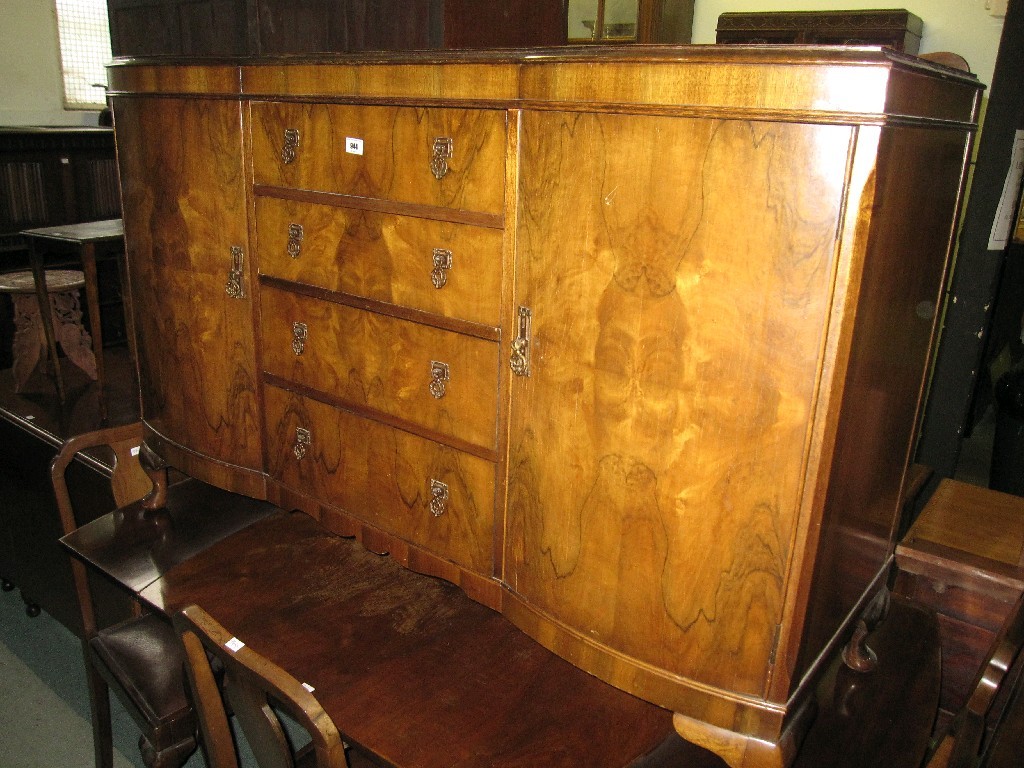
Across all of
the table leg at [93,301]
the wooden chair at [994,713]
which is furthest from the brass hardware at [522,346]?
the table leg at [93,301]

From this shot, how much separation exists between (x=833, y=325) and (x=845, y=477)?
304 millimetres

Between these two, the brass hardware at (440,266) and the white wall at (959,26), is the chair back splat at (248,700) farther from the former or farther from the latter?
the white wall at (959,26)

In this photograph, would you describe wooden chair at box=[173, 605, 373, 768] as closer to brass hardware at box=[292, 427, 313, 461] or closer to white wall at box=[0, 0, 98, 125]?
brass hardware at box=[292, 427, 313, 461]

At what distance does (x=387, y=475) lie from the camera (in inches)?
69.5

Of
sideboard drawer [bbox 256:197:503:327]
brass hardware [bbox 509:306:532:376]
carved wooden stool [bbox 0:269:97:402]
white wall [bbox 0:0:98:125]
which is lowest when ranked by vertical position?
carved wooden stool [bbox 0:269:97:402]

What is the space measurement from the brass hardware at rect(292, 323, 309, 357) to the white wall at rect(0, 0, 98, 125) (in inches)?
215

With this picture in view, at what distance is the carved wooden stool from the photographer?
344 cm

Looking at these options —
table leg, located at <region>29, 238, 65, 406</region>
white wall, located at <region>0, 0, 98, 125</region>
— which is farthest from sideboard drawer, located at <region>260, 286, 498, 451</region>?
white wall, located at <region>0, 0, 98, 125</region>

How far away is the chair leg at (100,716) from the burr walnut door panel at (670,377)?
1.54 meters

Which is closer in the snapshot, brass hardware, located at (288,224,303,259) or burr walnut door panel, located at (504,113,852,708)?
burr walnut door panel, located at (504,113,852,708)

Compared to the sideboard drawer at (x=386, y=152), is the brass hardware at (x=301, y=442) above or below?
below

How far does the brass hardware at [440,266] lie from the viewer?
1505 mm

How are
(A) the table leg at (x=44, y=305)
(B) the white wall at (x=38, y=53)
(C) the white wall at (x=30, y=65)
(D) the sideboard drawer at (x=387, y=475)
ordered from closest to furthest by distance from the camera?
1. (D) the sideboard drawer at (x=387, y=475)
2. (A) the table leg at (x=44, y=305)
3. (B) the white wall at (x=38, y=53)
4. (C) the white wall at (x=30, y=65)

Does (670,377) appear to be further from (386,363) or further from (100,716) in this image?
(100,716)
